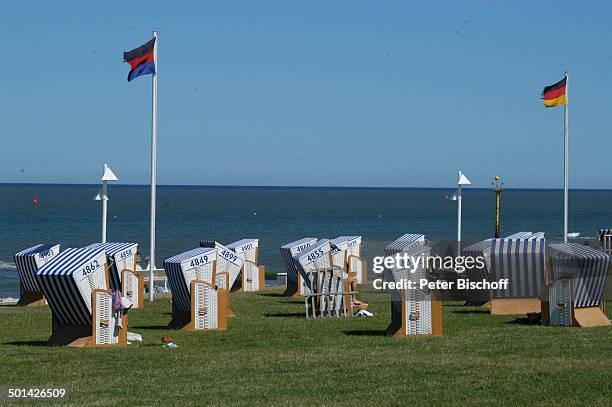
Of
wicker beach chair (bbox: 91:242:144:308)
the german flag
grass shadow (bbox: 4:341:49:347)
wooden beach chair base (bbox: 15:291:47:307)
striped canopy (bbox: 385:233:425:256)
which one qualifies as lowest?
wooden beach chair base (bbox: 15:291:47:307)

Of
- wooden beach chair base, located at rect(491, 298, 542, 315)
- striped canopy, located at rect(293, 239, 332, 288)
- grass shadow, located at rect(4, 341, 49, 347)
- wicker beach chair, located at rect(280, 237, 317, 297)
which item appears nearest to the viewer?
grass shadow, located at rect(4, 341, 49, 347)

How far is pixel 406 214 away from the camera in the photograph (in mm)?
146750

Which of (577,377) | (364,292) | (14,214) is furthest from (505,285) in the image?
(14,214)

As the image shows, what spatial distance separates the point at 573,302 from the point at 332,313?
5294 mm

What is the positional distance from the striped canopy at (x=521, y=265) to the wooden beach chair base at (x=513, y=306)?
10cm

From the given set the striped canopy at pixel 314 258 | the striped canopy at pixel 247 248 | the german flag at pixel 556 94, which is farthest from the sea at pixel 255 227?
the striped canopy at pixel 314 258

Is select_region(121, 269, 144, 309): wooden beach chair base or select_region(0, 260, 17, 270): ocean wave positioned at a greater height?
select_region(121, 269, 144, 309): wooden beach chair base

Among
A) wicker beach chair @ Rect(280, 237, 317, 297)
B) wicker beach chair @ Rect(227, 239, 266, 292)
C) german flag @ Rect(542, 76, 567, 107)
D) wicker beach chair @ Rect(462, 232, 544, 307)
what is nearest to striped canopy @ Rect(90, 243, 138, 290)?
wicker beach chair @ Rect(280, 237, 317, 297)

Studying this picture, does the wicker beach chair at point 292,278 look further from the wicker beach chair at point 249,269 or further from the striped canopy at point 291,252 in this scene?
the wicker beach chair at point 249,269

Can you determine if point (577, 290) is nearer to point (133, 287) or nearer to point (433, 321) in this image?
point (433, 321)

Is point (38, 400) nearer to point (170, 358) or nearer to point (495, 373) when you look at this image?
point (170, 358)

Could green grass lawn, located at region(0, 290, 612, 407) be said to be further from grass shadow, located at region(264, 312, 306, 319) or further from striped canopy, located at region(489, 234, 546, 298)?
grass shadow, located at region(264, 312, 306, 319)

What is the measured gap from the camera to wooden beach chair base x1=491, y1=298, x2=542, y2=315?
22.3 m

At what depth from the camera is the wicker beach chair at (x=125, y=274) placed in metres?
24.6
